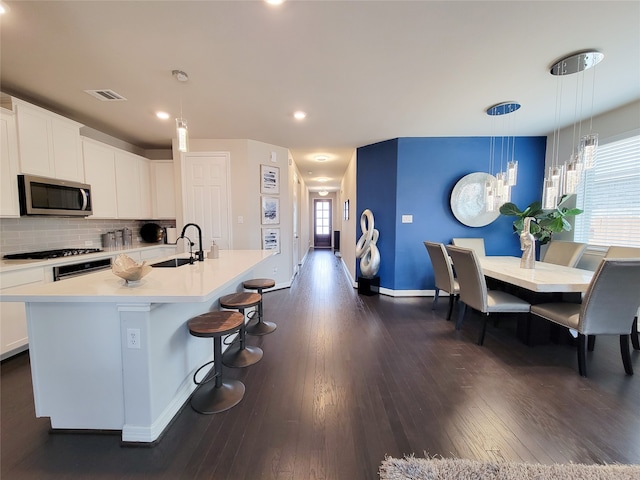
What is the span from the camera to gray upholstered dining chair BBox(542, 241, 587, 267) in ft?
9.53

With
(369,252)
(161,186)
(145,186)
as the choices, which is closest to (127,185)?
(145,186)

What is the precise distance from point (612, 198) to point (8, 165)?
21.3 ft

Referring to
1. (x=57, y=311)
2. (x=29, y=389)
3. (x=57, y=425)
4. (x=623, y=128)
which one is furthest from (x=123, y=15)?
(x=623, y=128)

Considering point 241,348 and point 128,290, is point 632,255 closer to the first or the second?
point 241,348

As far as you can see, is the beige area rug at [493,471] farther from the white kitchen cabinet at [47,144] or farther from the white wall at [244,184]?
the white kitchen cabinet at [47,144]

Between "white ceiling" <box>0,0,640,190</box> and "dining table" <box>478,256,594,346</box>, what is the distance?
1.80m

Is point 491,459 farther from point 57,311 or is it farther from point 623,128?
point 623,128

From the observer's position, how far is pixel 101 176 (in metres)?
3.32

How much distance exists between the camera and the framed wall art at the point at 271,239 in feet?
14.0

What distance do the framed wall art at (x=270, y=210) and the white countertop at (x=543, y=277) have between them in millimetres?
3165

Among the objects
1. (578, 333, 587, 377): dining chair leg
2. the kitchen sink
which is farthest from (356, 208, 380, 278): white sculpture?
the kitchen sink

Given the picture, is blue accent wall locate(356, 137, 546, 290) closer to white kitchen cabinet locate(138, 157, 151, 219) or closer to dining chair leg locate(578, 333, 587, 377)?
dining chair leg locate(578, 333, 587, 377)

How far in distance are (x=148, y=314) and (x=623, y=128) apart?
5.01m

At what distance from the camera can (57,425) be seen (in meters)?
1.43
